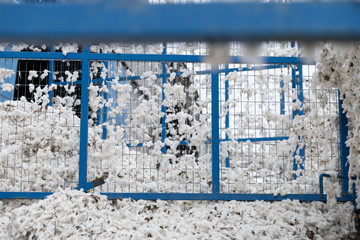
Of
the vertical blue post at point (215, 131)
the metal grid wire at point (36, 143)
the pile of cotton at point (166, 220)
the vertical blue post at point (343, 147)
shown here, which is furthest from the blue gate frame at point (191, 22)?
the metal grid wire at point (36, 143)

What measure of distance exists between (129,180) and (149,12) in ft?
9.74

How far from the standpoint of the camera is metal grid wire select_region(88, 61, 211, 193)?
11.7 ft

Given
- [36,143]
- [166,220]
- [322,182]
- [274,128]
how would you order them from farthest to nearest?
[36,143]
[274,128]
[322,182]
[166,220]

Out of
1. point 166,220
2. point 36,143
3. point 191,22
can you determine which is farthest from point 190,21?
point 36,143

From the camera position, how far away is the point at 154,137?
3.80m

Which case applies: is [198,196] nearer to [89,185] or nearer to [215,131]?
[215,131]

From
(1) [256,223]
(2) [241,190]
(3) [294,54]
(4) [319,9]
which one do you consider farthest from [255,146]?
(4) [319,9]

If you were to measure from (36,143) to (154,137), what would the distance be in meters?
1.20

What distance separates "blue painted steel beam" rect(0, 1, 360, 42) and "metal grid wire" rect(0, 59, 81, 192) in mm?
3081

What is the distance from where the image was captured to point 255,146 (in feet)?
12.2

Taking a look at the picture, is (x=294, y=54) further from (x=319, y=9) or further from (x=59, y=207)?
(x=319, y=9)

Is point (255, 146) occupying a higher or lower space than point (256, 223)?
higher

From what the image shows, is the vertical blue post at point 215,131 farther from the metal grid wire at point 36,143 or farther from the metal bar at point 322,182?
the metal grid wire at point 36,143

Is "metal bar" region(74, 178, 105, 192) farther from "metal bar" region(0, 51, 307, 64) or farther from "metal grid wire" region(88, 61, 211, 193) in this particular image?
"metal bar" region(0, 51, 307, 64)
